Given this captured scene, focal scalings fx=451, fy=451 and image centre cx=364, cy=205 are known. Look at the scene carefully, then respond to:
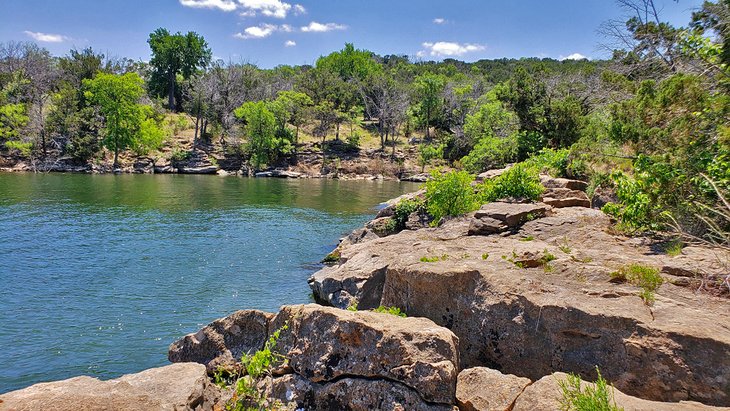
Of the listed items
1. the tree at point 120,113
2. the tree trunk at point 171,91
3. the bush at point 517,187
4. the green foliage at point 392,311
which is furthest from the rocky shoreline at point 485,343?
the tree trunk at point 171,91

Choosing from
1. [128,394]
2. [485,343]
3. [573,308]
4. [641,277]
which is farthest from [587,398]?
[128,394]

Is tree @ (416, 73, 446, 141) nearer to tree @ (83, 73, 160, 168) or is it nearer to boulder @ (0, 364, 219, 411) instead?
tree @ (83, 73, 160, 168)

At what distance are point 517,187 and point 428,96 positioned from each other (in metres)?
58.3

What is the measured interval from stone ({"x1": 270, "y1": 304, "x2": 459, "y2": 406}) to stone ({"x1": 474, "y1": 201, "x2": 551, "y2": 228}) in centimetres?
749

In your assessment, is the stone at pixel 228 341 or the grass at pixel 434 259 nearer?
the stone at pixel 228 341

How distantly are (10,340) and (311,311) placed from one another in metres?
9.28

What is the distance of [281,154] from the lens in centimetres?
6669

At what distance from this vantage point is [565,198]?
15773mm

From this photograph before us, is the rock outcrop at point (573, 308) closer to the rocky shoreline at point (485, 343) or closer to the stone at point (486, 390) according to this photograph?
the rocky shoreline at point (485, 343)

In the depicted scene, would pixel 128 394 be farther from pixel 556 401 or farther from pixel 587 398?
pixel 587 398

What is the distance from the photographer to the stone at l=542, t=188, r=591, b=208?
50.8ft

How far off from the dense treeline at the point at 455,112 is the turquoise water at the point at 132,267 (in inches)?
444

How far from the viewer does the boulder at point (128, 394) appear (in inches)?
188

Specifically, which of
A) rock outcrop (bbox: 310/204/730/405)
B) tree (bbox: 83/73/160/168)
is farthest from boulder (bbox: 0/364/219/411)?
tree (bbox: 83/73/160/168)
